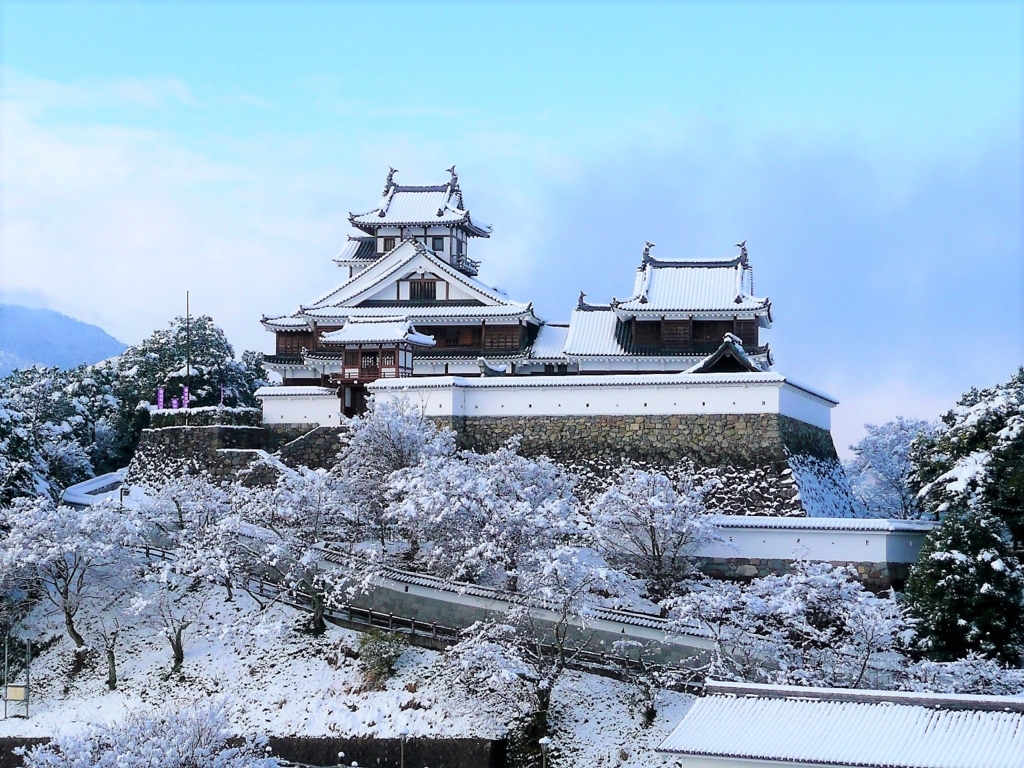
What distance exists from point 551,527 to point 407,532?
4443mm

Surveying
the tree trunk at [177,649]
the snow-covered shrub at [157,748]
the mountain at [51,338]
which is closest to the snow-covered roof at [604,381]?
the tree trunk at [177,649]

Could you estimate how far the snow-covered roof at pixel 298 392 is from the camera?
112 feet

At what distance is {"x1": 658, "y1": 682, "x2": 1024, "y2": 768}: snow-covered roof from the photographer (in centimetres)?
1598

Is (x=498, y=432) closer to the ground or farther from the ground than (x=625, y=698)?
farther from the ground

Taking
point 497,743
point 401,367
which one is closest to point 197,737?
point 497,743

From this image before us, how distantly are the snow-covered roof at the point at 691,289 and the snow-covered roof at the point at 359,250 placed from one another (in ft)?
33.8

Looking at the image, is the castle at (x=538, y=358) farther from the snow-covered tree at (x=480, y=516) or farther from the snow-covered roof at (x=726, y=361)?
the snow-covered tree at (x=480, y=516)

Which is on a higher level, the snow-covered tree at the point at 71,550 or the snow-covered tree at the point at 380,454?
the snow-covered tree at the point at 380,454

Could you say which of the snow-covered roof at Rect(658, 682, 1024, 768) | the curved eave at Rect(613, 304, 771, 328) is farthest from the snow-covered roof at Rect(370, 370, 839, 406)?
the snow-covered roof at Rect(658, 682, 1024, 768)

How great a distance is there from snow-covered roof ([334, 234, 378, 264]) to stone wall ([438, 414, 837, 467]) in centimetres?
1259

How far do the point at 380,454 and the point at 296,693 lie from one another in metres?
6.24

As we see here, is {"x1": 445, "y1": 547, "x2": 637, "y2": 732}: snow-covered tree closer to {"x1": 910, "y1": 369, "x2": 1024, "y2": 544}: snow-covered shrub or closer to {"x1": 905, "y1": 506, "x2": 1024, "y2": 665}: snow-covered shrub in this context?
{"x1": 905, "y1": 506, "x2": 1024, "y2": 665}: snow-covered shrub

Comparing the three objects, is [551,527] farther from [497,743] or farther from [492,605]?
[497,743]

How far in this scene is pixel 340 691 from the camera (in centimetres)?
2356
